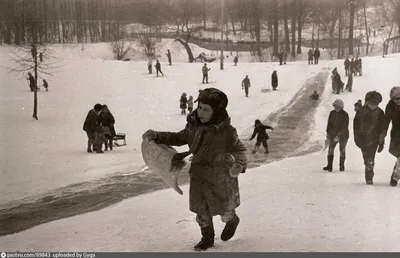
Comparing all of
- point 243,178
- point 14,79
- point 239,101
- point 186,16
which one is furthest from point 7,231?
point 186,16

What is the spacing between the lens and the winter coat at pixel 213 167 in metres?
3.86

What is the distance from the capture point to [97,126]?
12.3 metres

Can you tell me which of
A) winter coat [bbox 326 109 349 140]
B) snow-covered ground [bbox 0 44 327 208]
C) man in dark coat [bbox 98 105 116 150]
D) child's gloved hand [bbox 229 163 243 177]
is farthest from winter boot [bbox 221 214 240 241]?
man in dark coat [bbox 98 105 116 150]

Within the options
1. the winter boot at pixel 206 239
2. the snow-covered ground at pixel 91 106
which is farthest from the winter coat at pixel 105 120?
the winter boot at pixel 206 239

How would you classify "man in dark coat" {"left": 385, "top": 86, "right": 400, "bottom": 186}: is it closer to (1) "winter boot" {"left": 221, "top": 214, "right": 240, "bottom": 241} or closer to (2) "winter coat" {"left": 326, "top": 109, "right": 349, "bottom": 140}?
(2) "winter coat" {"left": 326, "top": 109, "right": 349, "bottom": 140}

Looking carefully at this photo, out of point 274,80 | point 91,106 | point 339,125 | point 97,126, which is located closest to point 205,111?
point 339,125

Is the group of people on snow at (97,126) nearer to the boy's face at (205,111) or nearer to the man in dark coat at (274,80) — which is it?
the boy's face at (205,111)

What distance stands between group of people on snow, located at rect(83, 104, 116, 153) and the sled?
27.4 ft

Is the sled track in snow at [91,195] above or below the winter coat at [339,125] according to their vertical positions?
below

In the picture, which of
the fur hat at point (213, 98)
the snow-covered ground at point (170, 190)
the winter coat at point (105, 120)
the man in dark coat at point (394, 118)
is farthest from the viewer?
the winter coat at point (105, 120)

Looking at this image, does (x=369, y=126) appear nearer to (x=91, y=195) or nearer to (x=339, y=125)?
(x=339, y=125)

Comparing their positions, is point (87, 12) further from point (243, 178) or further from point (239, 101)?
point (243, 178)

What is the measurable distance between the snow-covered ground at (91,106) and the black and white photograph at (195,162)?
81mm

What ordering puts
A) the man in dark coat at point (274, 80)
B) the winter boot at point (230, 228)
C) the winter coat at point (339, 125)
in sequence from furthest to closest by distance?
the man in dark coat at point (274, 80), the winter coat at point (339, 125), the winter boot at point (230, 228)
